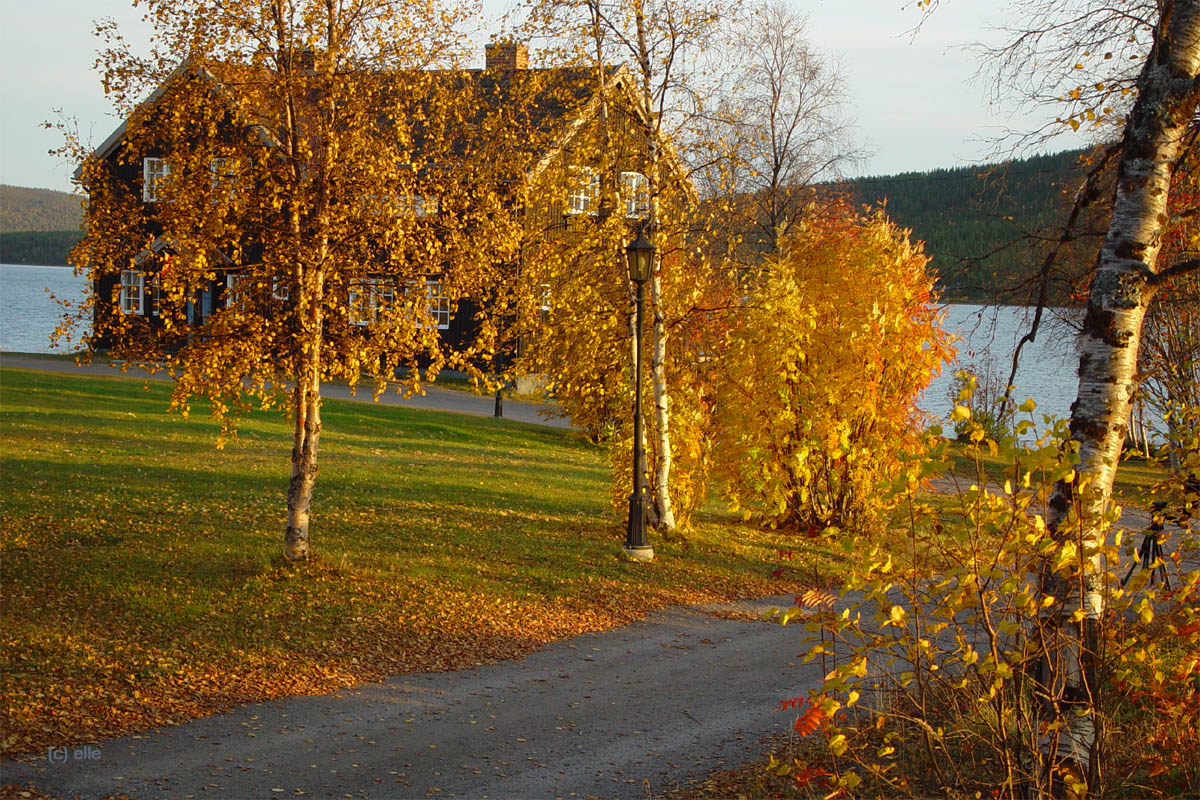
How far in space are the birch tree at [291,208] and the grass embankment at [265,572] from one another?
1278 mm

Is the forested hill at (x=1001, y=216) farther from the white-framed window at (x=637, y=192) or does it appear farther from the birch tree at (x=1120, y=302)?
the white-framed window at (x=637, y=192)

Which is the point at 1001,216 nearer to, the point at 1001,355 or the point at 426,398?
the point at 426,398

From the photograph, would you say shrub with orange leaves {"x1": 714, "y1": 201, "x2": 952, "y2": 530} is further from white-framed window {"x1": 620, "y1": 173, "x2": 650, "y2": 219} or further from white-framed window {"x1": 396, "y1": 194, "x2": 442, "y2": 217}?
white-framed window {"x1": 396, "y1": 194, "x2": 442, "y2": 217}

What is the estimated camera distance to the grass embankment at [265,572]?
746 centimetres

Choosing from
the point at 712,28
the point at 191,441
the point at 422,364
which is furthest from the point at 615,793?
the point at 422,364

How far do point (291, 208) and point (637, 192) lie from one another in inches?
195

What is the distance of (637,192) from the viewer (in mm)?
12953

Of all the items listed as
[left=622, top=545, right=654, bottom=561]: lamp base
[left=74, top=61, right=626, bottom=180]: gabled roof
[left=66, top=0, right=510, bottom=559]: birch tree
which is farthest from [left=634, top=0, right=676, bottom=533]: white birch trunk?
[left=66, top=0, right=510, bottom=559]: birch tree

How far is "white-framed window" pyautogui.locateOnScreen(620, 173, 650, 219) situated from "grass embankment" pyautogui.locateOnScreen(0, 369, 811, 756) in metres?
4.36

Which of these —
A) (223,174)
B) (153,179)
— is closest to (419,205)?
(223,174)

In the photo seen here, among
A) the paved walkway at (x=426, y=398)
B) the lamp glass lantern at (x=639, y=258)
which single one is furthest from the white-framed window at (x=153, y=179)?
the paved walkway at (x=426, y=398)

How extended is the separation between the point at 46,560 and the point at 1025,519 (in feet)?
30.3

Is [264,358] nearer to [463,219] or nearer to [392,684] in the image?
[463,219]

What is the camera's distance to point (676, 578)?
468 inches
